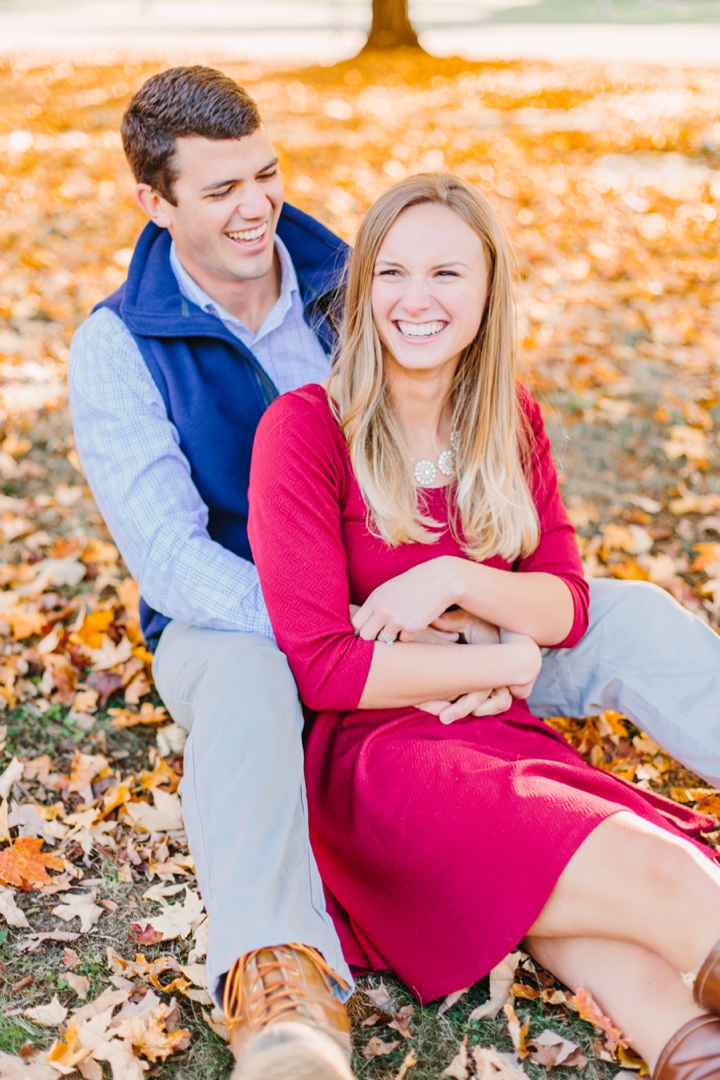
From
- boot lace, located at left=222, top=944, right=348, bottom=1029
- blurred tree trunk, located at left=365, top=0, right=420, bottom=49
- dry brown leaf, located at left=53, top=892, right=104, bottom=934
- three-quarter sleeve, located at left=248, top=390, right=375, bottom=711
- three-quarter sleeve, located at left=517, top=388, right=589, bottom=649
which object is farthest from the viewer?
blurred tree trunk, located at left=365, top=0, right=420, bottom=49

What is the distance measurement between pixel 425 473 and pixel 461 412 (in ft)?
0.69

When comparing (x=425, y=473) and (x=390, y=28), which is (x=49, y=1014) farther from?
(x=390, y=28)

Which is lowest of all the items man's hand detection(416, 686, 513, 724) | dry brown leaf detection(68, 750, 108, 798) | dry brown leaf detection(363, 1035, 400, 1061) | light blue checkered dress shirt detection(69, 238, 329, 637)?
dry brown leaf detection(363, 1035, 400, 1061)

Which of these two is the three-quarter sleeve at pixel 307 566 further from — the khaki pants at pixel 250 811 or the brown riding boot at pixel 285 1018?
the brown riding boot at pixel 285 1018

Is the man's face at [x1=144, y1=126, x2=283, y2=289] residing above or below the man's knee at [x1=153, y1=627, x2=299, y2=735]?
above

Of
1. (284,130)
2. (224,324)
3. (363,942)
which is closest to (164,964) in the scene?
(363,942)

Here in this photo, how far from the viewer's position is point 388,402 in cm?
266

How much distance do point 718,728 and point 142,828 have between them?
1.64 metres

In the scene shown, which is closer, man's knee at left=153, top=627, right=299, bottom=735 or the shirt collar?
man's knee at left=153, top=627, right=299, bottom=735

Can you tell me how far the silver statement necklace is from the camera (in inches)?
105

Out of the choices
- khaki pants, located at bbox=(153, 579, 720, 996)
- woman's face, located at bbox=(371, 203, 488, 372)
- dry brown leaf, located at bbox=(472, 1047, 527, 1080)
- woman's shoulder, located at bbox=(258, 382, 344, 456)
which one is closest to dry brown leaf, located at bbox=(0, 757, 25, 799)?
khaki pants, located at bbox=(153, 579, 720, 996)

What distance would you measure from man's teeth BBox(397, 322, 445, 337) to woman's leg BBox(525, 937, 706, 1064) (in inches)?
57.4

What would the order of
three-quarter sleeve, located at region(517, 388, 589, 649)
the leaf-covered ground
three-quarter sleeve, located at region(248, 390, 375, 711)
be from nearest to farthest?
1. the leaf-covered ground
2. three-quarter sleeve, located at region(248, 390, 375, 711)
3. three-quarter sleeve, located at region(517, 388, 589, 649)

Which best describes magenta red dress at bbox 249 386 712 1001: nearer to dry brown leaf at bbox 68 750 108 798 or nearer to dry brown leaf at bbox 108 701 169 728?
dry brown leaf at bbox 68 750 108 798
